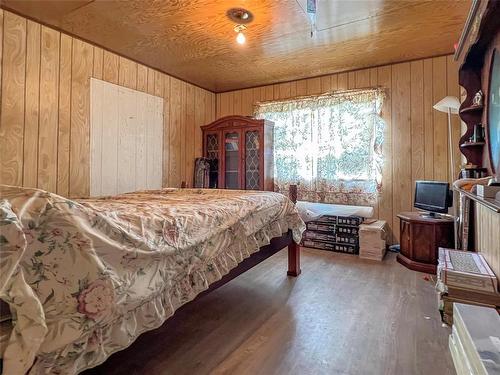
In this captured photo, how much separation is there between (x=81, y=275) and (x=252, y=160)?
3.37 m

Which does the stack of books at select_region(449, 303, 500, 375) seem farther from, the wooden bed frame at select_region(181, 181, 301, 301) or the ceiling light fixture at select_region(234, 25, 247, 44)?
the ceiling light fixture at select_region(234, 25, 247, 44)

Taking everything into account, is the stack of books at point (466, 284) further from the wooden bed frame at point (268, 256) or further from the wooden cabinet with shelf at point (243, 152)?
the wooden cabinet with shelf at point (243, 152)

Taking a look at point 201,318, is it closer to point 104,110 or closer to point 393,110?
point 104,110

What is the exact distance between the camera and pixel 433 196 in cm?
300

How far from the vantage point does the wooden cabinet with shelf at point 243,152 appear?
13.3 feet

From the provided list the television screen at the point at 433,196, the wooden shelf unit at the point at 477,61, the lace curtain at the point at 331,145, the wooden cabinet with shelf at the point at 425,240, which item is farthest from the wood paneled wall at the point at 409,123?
the wooden shelf unit at the point at 477,61

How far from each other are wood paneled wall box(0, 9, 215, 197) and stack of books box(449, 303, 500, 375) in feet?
10.6

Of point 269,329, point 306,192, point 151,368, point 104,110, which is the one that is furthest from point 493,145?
point 104,110

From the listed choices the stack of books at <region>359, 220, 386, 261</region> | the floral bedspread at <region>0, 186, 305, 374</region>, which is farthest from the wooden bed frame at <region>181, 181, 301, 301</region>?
the stack of books at <region>359, 220, 386, 261</region>

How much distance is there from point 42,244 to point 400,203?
12.3 ft

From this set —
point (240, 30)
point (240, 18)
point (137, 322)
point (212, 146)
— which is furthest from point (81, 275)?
point (212, 146)

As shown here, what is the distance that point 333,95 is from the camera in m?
3.86

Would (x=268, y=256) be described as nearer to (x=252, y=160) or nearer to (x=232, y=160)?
(x=252, y=160)

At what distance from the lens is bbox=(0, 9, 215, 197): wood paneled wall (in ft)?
7.93
